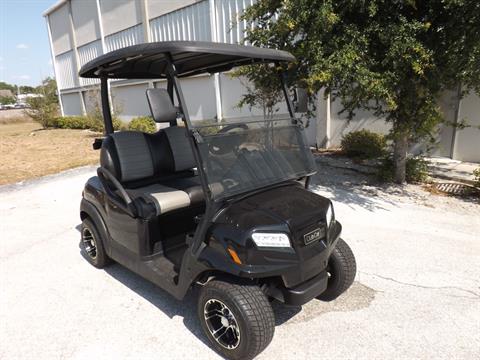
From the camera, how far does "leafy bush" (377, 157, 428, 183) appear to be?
18.9ft

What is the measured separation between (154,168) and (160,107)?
56.8 inches

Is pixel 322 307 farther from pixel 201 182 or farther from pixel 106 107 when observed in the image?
pixel 106 107

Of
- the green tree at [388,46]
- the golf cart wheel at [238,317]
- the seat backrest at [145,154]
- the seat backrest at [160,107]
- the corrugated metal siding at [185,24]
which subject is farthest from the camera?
the corrugated metal siding at [185,24]

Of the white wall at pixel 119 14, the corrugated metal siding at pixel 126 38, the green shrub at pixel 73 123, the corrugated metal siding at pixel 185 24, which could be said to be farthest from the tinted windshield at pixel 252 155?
the green shrub at pixel 73 123

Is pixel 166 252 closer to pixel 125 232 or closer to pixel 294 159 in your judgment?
pixel 125 232

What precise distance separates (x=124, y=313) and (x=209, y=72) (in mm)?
2319

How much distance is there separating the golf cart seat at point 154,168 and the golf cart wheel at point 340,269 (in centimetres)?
121

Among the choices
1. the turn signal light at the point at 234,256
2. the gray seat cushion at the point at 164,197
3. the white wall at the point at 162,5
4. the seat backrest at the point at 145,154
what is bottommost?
the turn signal light at the point at 234,256

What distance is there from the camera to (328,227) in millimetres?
2283

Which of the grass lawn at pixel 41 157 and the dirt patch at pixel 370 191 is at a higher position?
the grass lawn at pixel 41 157

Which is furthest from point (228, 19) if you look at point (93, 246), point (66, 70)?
point (66, 70)

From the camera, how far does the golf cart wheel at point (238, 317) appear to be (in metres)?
1.98

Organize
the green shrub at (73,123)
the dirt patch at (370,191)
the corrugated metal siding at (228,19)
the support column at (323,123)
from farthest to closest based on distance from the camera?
1. the green shrub at (73,123)
2. the corrugated metal siding at (228,19)
3. the support column at (323,123)
4. the dirt patch at (370,191)

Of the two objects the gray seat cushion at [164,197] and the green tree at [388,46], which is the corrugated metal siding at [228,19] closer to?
the green tree at [388,46]
